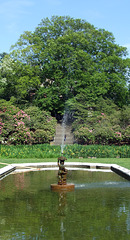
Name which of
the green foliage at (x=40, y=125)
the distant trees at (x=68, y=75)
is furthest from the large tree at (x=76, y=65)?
the green foliage at (x=40, y=125)

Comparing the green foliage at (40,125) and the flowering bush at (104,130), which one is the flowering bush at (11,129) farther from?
the flowering bush at (104,130)

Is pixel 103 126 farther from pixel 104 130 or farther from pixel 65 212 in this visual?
pixel 65 212

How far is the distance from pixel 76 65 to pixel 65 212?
31.9m

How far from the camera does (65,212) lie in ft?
26.6

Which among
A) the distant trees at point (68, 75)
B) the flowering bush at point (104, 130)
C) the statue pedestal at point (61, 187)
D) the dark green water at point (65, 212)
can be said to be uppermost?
the distant trees at point (68, 75)

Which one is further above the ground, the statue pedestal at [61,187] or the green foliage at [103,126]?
the green foliage at [103,126]

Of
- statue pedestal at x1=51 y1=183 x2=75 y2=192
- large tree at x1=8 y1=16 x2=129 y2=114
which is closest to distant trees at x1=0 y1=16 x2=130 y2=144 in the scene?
large tree at x1=8 y1=16 x2=129 y2=114

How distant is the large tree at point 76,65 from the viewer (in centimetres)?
3862

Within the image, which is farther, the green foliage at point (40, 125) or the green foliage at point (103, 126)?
the green foliage at point (40, 125)

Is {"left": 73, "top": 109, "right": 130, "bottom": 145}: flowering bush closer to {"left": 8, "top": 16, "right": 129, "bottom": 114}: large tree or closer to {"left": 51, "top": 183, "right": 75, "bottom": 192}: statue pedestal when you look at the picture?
{"left": 8, "top": 16, "right": 129, "bottom": 114}: large tree

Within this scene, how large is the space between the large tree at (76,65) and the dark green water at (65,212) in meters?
26.2

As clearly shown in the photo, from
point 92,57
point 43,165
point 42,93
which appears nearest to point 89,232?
point 43,165

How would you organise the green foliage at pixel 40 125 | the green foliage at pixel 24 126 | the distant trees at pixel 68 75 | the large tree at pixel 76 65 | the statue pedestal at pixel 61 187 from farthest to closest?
the large tree at pixel 76 65
the distant trees at pixel 68 75
the green foliage at pixel 40 125
the green foliage at pixel 24 126
the statue pedestal at pixel 61 187

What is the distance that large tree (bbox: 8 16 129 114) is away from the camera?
127ft
